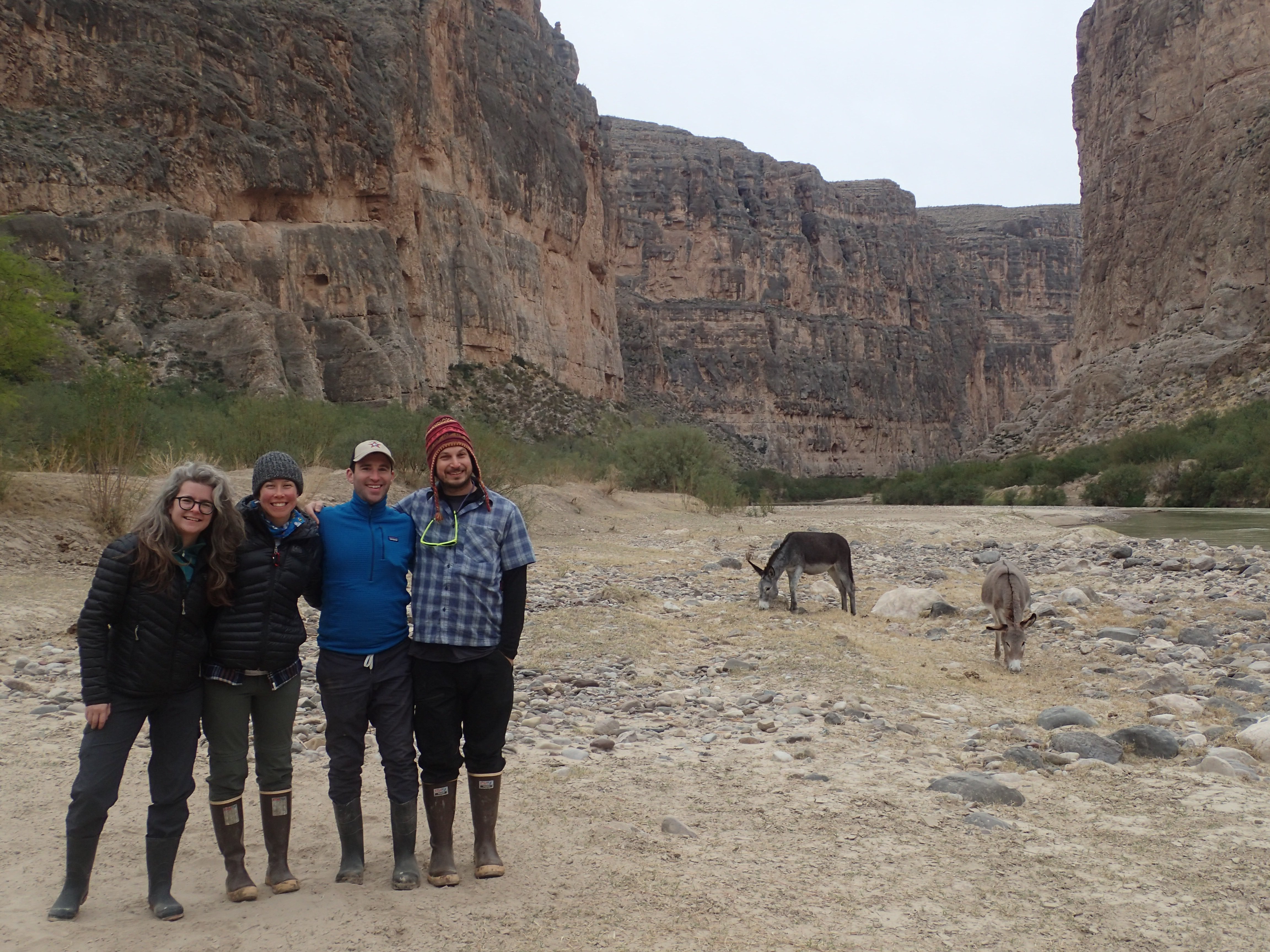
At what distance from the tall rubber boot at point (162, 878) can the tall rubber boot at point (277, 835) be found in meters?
0.31

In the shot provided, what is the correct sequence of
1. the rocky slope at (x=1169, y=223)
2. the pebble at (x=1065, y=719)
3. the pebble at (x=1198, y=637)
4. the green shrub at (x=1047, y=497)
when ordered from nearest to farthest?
the pebble at (x=1065, y=719) → the pebble at (x=1198, y=637) → the green shrub at (x=1047, y=497) → the rocky slope at (x=1169, y=223)

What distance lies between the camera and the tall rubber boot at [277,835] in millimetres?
3799

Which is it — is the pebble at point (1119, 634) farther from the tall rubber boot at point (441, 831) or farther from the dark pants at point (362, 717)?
the dark pants at point (362, 717)

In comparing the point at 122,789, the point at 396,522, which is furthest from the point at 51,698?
the point at 396,522

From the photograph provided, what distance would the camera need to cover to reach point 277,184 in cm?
3572

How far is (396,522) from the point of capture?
4.00 m

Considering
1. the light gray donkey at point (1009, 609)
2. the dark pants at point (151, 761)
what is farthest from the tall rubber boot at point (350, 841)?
the light gray donkey at point (1009, 609)

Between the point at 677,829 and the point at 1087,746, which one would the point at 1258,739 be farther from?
the point at 677,829

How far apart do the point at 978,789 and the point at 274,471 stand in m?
3.58

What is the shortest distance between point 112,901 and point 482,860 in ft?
4.43

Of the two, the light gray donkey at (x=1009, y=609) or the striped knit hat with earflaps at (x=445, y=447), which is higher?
the striped knit hat with earflaps at (x=445, y=447)

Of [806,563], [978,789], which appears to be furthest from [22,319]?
[978,789]

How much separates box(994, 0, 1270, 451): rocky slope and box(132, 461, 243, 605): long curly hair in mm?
43639

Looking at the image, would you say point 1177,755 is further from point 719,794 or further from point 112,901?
point 112,901
